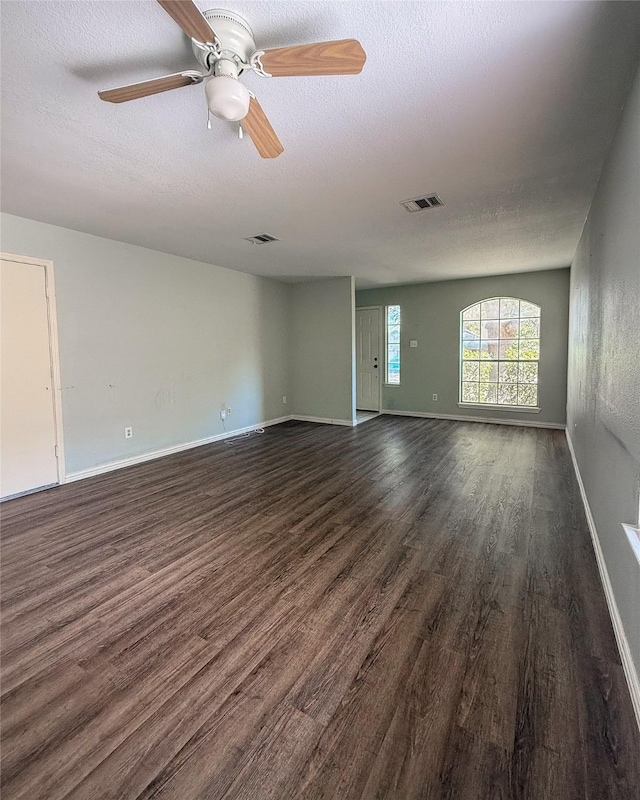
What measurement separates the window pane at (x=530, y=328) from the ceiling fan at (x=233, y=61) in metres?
5.93

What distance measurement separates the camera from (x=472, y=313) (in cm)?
685

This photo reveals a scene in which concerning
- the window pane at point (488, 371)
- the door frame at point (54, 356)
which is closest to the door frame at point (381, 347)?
the window pane at point (488, 371)

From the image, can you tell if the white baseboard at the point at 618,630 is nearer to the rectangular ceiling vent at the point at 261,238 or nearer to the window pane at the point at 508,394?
the rectangular ceiling vent at the point at 261,238

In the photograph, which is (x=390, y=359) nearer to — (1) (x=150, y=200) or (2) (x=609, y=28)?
(1) (x=150, y=200)

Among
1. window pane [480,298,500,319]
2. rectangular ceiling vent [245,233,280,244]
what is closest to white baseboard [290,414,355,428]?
window pane [480,298,500,319]

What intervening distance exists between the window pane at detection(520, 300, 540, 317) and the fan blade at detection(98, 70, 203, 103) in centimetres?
616

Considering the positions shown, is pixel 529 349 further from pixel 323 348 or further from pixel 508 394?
pixel 323 348

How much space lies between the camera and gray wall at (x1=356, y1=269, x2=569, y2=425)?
611cm

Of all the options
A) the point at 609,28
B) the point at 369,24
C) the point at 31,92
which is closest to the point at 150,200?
the point at 31,92

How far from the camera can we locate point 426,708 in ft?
4.66

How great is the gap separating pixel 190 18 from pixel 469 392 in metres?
6.63

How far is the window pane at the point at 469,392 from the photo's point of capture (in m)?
6.96

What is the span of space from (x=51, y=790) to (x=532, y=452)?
506 cm

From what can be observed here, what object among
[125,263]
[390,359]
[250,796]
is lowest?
[250,796]
